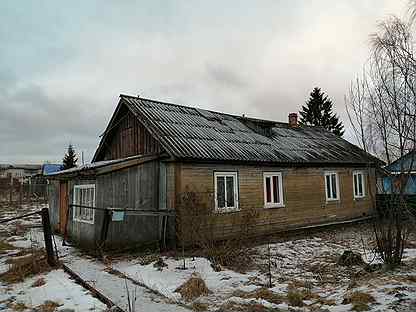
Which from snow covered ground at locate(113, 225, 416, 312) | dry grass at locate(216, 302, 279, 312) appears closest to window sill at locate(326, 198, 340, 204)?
snow covered ground at locate(113, 225, 416, 312)

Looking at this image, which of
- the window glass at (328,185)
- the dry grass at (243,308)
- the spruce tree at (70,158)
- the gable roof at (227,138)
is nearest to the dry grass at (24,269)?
the gable roof at (227,138)

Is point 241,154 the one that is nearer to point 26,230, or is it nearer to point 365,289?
point 365,289

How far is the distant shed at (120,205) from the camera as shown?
10930 millimetres

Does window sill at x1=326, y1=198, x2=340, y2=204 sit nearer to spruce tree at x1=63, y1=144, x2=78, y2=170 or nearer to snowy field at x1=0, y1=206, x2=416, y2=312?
snowy field at x1=0, y1=206, x2=416, y2=312

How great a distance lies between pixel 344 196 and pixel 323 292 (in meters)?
12.5

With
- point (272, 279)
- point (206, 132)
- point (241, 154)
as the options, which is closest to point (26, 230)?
point (206, 132)

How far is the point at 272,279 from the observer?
7.89 m

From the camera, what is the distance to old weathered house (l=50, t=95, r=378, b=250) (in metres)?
11.4

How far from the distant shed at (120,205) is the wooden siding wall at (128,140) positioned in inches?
54.5

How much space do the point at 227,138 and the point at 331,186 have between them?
6374 millimetres

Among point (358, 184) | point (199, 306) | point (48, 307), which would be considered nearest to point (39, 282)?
point (48, 307)

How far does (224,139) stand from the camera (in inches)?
588

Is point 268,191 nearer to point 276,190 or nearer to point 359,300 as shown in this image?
point 276,190

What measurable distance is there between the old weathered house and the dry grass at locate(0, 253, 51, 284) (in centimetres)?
189
